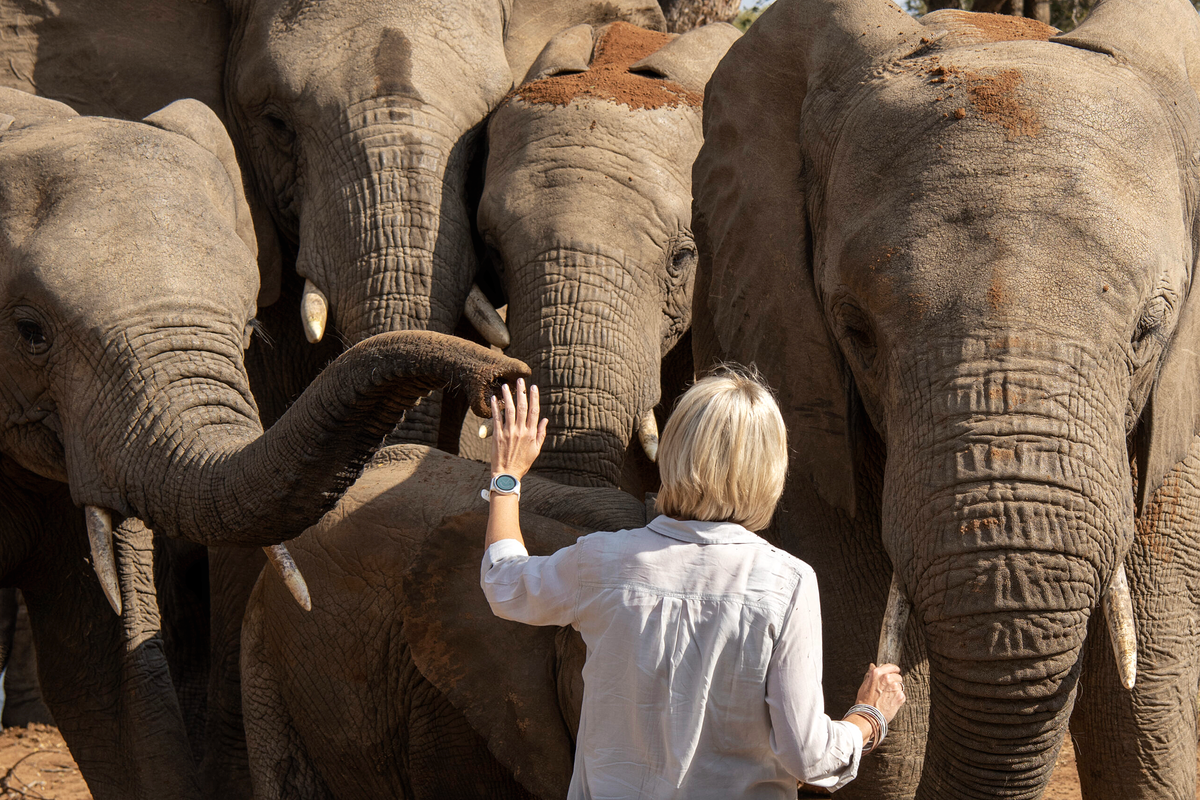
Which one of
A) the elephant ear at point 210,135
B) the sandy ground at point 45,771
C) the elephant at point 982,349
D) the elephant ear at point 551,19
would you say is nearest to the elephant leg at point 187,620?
the sandy ground at point 45,771

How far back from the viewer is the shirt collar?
2.11 metres

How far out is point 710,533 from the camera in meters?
2.12

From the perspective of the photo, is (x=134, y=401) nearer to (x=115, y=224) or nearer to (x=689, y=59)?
(x=115, y=224)

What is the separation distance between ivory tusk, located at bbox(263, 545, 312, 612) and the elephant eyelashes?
0.72m

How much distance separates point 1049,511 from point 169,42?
12.6 feet

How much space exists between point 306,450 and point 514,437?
59cm

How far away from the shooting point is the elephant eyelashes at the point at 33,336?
333 cm

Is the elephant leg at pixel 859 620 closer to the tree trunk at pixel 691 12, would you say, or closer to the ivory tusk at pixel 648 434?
Answer: the ivory tusk at pixel 648 434

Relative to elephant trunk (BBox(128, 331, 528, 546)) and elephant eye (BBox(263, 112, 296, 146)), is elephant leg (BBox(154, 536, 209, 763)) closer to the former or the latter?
elephant eye (BBox(263, 112, 296, 146))

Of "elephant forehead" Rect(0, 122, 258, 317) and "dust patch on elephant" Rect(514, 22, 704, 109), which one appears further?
"dust patch on elephant" Rect(514, 22, 704, 109)

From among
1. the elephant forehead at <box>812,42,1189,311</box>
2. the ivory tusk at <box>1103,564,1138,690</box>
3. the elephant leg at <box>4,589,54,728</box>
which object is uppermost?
the elephant forehead at <box>812,42,1189,311</box>

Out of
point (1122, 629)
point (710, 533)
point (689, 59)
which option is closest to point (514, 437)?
point (710, 533)

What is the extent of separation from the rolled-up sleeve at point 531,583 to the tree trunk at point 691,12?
4.66 metres

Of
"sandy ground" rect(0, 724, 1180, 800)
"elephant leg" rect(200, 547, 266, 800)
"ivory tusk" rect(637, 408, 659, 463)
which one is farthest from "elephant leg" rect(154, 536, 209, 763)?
"ivory tusk" rect(637, 408, 659, 463)
